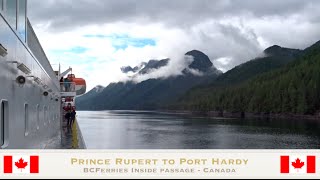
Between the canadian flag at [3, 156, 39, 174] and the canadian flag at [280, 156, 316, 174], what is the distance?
3929 millimetres

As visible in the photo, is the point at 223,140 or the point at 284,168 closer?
the point at 284,168

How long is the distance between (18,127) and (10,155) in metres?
4.69

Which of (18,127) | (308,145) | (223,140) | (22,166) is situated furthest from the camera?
(223,140)

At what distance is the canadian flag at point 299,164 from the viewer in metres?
7.21

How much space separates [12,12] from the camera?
37.0 ft

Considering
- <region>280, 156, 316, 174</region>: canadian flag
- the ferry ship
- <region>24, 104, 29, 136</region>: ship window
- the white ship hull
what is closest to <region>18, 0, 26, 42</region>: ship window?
the ferry ship

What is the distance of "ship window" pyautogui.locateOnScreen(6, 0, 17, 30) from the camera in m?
10.6

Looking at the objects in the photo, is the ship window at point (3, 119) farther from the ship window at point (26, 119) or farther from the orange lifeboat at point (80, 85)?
the orange lifeboat at point (80, 85)

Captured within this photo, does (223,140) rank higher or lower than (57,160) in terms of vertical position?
lower

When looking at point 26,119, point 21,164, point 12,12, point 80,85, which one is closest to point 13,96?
point 12,12

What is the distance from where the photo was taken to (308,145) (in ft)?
235

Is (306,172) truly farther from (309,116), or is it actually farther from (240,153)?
(309,116)

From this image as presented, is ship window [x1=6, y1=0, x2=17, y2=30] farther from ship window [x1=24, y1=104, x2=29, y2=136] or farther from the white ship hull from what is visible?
ship window [x1=24, y1=104, x2=29, y2=136]

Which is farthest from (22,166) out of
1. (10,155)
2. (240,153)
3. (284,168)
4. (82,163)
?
(284,168)
